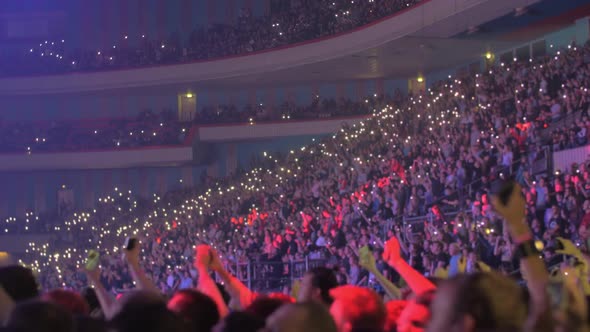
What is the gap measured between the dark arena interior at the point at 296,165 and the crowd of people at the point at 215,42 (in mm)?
99

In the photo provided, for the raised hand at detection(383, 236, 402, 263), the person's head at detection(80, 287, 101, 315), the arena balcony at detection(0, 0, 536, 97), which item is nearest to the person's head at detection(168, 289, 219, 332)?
the raised hand at detection(383, 236, 402, 263)

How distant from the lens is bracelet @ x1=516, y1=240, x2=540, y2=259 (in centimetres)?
356

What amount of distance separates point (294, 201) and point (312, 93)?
14054mm

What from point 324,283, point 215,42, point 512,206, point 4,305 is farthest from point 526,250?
point 215,42

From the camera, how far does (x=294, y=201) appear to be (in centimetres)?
2181

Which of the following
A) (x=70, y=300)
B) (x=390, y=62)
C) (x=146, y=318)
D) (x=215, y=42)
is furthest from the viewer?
(x=215, y=42)

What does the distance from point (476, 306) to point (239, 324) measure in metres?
1.08

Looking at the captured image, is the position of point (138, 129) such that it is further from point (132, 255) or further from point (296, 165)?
point (132, 255)

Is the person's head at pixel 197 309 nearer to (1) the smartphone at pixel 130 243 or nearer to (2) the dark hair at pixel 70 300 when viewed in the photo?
(2) the dark hair at pixel 70 300

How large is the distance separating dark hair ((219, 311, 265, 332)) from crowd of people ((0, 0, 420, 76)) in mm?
23564

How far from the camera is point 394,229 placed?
16219 millimetres

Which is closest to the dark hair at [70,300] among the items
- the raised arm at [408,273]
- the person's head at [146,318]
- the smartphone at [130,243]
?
the smartphone at [130,243]

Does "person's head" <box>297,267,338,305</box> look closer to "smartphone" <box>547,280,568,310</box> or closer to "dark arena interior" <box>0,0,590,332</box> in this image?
"dark arena interior" <box>0,0,590,332</box>

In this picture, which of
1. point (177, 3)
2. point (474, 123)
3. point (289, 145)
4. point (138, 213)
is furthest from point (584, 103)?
point (177, 3)
